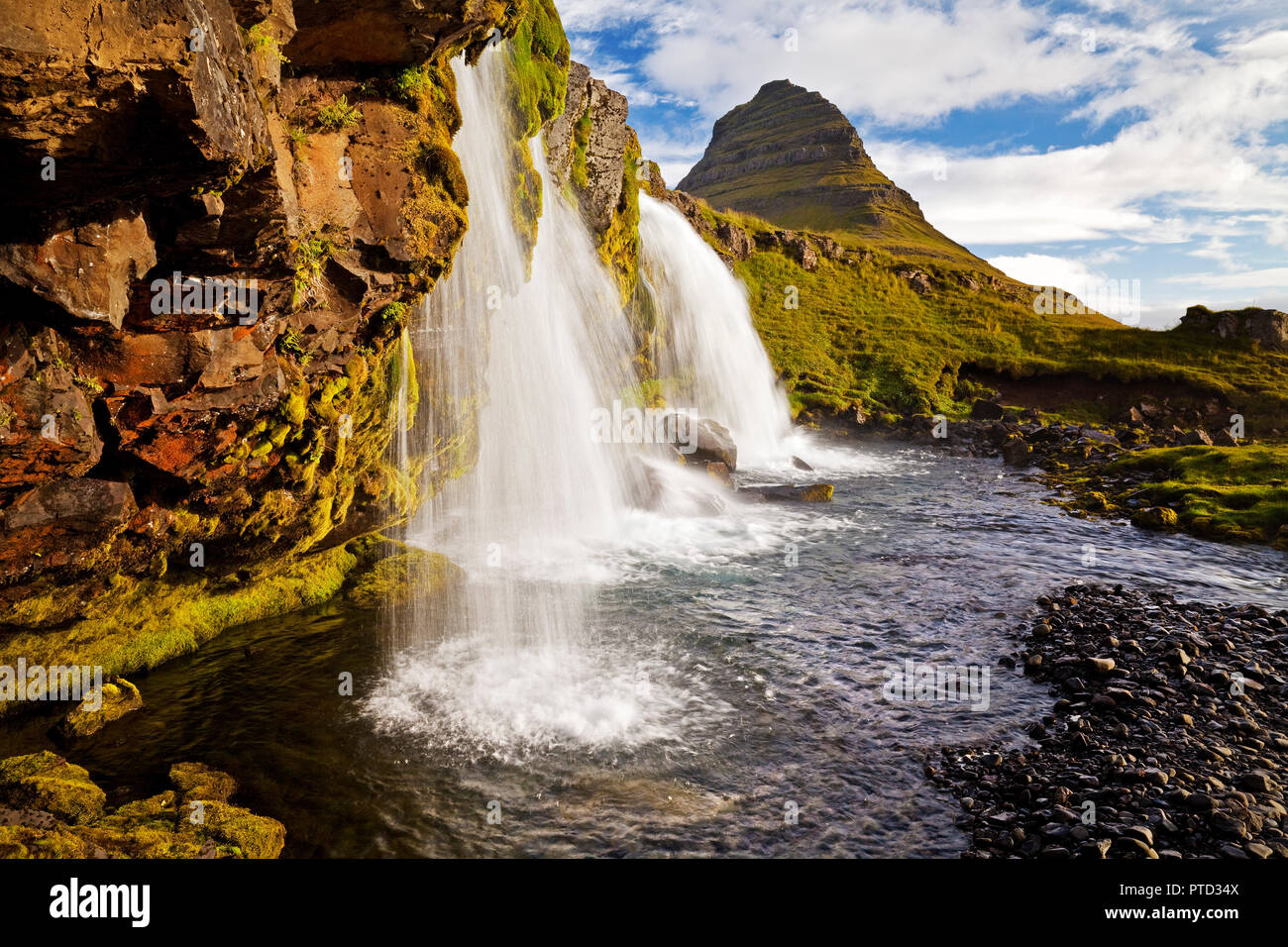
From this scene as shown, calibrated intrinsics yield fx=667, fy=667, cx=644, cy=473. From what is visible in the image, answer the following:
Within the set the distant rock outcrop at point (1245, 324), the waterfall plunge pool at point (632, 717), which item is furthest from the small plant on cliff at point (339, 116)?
the distant rock outcrop at point (1245, 324)

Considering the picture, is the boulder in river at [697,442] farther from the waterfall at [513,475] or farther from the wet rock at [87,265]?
the wet rock at [87,265]

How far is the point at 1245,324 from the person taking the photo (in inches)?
2228

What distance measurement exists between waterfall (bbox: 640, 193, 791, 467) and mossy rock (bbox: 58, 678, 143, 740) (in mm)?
30702

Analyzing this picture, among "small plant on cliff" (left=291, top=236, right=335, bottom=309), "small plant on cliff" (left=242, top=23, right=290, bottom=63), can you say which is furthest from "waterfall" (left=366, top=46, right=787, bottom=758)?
"small plant on cliff" (left=242, top=23, right=290, bottom=63)

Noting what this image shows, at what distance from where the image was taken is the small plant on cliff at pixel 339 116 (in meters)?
11.9

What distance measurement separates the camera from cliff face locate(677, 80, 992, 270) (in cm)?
12214

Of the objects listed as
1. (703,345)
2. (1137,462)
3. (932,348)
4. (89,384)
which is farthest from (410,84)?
(932,348)

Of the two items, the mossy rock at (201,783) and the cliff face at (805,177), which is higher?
the cliff face at (805,177)

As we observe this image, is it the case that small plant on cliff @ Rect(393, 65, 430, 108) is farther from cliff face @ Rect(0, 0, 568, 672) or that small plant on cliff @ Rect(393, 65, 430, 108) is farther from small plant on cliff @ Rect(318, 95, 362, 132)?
small plant on cliff @ Rect(318, 95, 362, 132)

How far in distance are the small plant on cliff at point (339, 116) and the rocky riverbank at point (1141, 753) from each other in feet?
49.2

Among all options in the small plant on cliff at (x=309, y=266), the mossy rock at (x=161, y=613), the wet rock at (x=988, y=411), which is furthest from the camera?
the wet rock at (x=988, y=411)

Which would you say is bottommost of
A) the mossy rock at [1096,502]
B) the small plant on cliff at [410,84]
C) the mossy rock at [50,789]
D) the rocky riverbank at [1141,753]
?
the rocky riverbank at [1141,753]

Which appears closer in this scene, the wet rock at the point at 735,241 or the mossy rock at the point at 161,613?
the mossy rock at the point at 161,613
